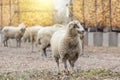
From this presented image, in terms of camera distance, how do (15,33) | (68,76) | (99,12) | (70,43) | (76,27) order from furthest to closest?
(15,33)
(99,12)
(70,43)
(76,27)
(68,76)

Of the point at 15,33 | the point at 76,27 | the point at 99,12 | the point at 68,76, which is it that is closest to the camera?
the point at 68,76

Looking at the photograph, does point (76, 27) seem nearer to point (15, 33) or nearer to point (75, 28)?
point (75, 28)

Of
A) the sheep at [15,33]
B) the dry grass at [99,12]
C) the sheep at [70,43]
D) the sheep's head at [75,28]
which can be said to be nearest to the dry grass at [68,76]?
the sheep at [70,43]

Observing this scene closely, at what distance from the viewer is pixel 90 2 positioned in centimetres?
2297

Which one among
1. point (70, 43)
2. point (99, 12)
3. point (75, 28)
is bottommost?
point (70, 43)

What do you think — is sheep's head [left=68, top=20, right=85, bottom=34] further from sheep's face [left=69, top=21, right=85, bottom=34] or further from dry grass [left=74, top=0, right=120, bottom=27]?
dry grass [left=74, top=0, right=120, bottom=27]

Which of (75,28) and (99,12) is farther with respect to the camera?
(99,12)

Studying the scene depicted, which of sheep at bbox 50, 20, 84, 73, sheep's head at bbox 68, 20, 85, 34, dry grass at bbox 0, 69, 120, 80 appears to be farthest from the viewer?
Answer: sheep at bbox 50, 20, 84, 73

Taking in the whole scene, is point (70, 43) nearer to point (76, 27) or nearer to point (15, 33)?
point (76, 27)

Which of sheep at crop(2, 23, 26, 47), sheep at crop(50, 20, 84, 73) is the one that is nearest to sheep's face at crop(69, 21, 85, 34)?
sheep at crop(50, 20, 84, 73)

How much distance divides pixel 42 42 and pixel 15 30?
677 centimetres

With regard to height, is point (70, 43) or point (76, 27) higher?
point (76, 27)

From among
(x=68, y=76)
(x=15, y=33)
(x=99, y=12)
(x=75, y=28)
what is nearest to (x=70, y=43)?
(x=75, y=28)

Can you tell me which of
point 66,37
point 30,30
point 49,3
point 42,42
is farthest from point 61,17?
point 66,37
